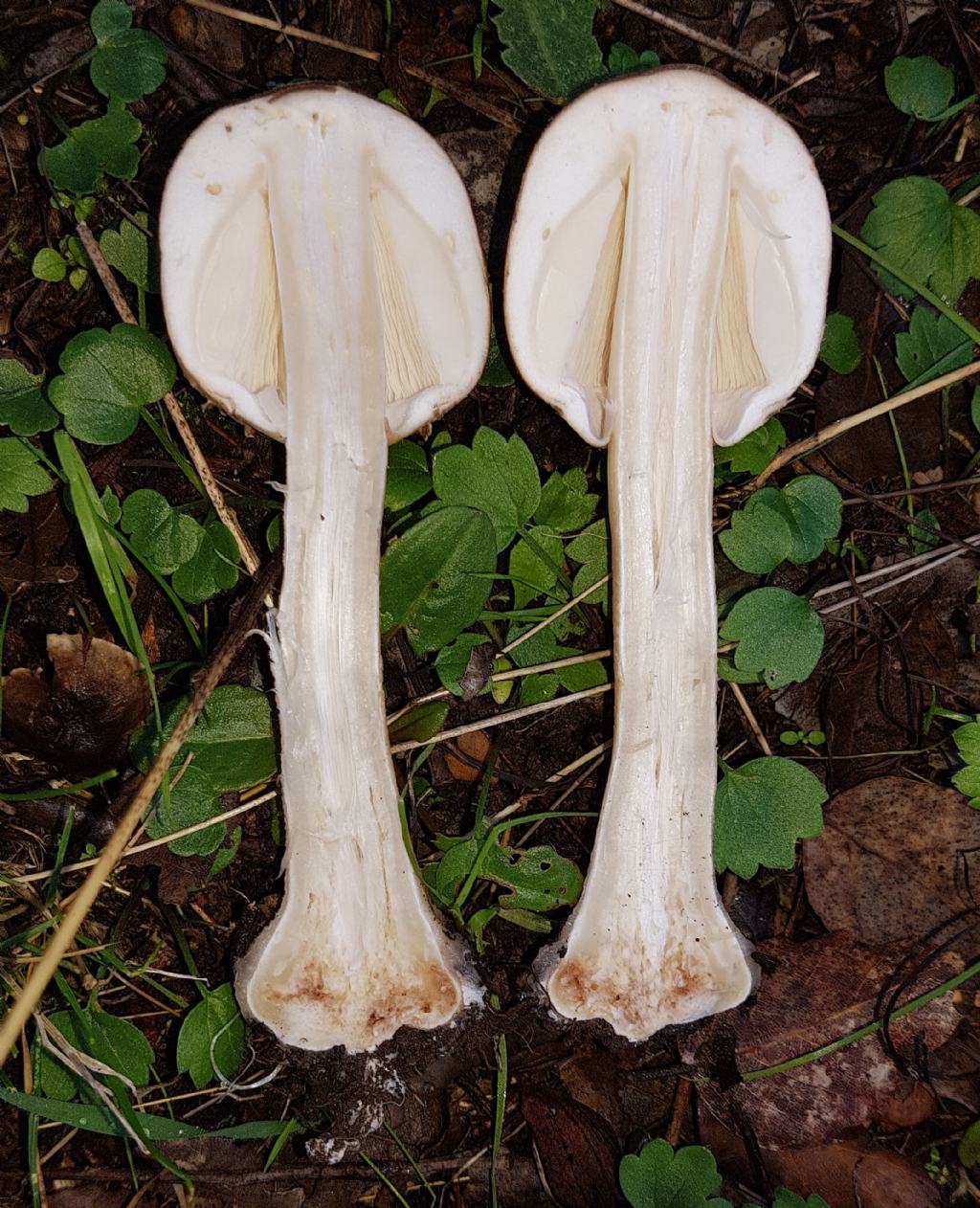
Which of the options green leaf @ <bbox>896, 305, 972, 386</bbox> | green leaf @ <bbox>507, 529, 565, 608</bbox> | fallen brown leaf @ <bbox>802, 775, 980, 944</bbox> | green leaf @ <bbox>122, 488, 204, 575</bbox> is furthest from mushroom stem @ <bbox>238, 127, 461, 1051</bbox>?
green leaf @ <bbox>896, 305, 972, 386</bbox>

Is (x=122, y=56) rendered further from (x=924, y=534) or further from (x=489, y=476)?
(x=924, y=534)

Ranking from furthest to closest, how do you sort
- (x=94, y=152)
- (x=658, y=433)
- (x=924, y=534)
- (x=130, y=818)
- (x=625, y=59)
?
(x=924, y=534) < (x=625, y=59) < (x=94, y=152) < (x=658, y=433) < (x=130, y=818)

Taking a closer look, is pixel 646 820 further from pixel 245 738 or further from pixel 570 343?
pixel 570 343

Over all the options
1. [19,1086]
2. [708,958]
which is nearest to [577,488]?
[708,958]

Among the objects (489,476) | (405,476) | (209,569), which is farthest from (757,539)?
(209,569)

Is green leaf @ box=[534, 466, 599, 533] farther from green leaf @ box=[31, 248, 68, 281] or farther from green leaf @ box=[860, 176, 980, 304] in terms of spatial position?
green leaf @ box=[31, 248, 68, 281]

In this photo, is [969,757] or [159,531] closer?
[159,531]
